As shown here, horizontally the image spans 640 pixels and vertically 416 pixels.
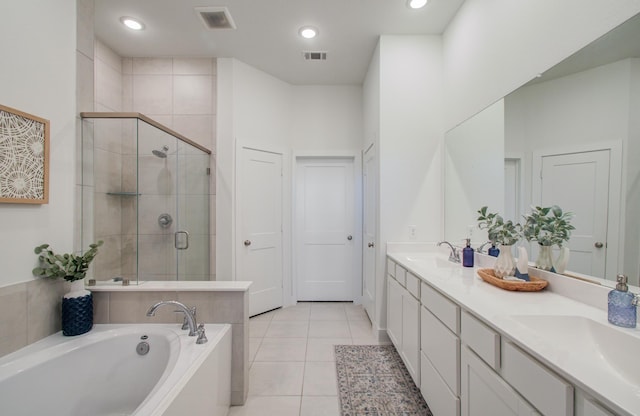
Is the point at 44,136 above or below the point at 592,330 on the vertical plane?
above

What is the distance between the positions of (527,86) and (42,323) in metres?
3.01

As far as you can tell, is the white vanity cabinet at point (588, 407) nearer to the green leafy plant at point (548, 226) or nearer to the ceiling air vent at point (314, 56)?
the green leafy plant at point (548, 226)

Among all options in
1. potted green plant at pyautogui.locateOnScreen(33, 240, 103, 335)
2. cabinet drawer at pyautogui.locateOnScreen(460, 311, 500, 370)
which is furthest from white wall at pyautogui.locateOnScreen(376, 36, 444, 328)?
potted green plant at pyautogui.locateOnScreen(33, 240, 103, 335)

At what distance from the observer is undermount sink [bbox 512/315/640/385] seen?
0.79m

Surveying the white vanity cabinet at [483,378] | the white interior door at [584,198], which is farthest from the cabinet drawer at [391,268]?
the white interior door at [584,198]

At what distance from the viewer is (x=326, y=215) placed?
3.51m

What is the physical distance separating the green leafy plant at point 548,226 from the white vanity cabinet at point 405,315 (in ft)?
2.24

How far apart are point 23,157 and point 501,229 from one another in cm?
265

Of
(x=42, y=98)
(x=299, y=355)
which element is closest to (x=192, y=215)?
(x=42, y=98)

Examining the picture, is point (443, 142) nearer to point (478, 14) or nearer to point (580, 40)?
point (478, 14)

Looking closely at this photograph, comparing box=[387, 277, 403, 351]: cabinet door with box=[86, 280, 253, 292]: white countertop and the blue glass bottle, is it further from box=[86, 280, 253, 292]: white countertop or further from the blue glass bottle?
box=[86, 280, 253, 292]: white countertop

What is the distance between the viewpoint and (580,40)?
1.18 metres

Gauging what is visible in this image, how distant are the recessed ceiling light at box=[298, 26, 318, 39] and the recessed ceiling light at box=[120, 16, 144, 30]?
146 cm

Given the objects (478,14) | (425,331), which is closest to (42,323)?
(425,331)
